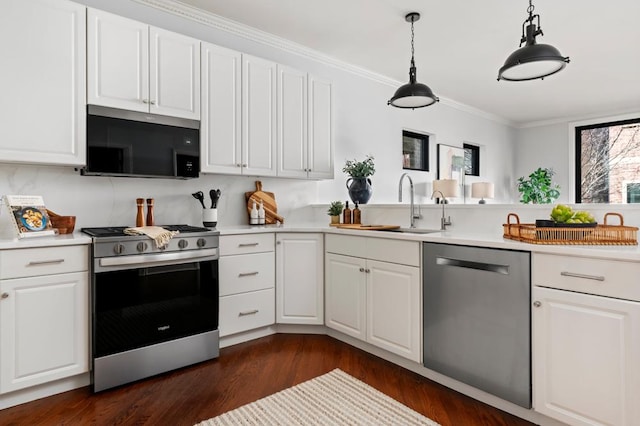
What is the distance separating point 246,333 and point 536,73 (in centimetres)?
270

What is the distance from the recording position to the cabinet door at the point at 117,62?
234 centimetres

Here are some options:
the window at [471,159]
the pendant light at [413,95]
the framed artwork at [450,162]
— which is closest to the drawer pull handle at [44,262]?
the pendant light at [413,95]

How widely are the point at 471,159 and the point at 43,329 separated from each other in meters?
6.10

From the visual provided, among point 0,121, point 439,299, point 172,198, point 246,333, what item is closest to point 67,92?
point 0,121

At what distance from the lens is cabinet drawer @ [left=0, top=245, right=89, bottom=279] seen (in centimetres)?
190

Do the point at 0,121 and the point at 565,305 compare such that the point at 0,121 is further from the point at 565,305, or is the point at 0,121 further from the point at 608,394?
the point at 608,394

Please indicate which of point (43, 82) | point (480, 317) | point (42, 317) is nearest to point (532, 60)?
point (480, 317)

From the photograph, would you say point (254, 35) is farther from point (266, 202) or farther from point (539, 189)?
point (539, 189)

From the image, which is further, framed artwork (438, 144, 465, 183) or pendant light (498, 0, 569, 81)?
framed artwork (438, 144, 465, 183)

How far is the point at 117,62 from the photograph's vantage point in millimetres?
2426

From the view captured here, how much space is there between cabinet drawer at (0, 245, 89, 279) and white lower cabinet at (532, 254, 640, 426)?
2443 mm

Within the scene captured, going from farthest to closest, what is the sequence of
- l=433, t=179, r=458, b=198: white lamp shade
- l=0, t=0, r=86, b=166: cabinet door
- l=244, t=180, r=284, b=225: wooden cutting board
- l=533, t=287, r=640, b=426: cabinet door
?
l=433, t=179, r=458, b=198: white lamp shade → l=244, t=180, r=284, b=225: wooden cutting board → l=0, t=0, r=86, b=166: cabinet door → l=533, t=287, r=640, b=426: cabinet door

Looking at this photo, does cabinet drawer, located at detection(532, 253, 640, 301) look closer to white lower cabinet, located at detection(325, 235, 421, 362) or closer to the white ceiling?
white lower cabinet, located at detection(325, 235, 421, 362)

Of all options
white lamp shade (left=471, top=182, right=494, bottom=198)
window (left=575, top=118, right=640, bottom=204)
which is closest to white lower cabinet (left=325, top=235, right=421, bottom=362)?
white lamp shade (left=471, top=182, right=494, bottom=198)
